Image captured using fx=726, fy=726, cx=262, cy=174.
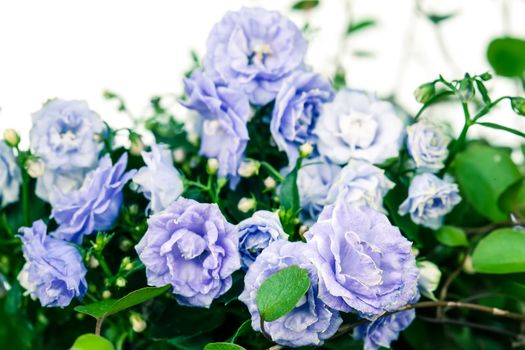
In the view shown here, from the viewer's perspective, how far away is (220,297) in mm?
512

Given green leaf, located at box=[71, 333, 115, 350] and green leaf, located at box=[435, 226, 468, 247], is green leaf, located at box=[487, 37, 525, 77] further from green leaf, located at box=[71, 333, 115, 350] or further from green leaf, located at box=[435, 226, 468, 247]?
green leaf, located at box=[71, 333, 115, 350]

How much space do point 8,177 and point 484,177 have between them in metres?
0.41

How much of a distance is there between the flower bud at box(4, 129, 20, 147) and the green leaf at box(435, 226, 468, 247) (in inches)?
13.8

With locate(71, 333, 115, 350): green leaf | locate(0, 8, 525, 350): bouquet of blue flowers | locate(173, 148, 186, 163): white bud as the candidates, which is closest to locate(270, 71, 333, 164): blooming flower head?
locate(0, 8, 525, 350): bouquet of blue flowers

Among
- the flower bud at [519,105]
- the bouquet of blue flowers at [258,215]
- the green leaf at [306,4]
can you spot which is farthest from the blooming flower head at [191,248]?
the green leaf at [306,4]

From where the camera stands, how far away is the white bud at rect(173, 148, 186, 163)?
0.64 metres

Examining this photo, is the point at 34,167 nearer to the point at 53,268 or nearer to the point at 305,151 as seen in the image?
the point at 53,268

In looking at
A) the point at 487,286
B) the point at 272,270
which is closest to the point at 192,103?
the point at 272,270

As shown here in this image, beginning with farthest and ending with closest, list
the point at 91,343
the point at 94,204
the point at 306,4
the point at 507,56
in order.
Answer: the point at 306,4
the point at 507,56
the point at 94,204
the point at 91,343

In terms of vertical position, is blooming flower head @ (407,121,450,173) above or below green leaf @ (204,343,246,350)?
above

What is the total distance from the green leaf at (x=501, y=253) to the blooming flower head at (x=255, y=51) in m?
0.20

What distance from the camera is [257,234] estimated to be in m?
0.49

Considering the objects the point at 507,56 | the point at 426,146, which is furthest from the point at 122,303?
the point at 507,56

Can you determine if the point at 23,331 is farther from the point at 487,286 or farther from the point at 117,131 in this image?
the point at 487,286
